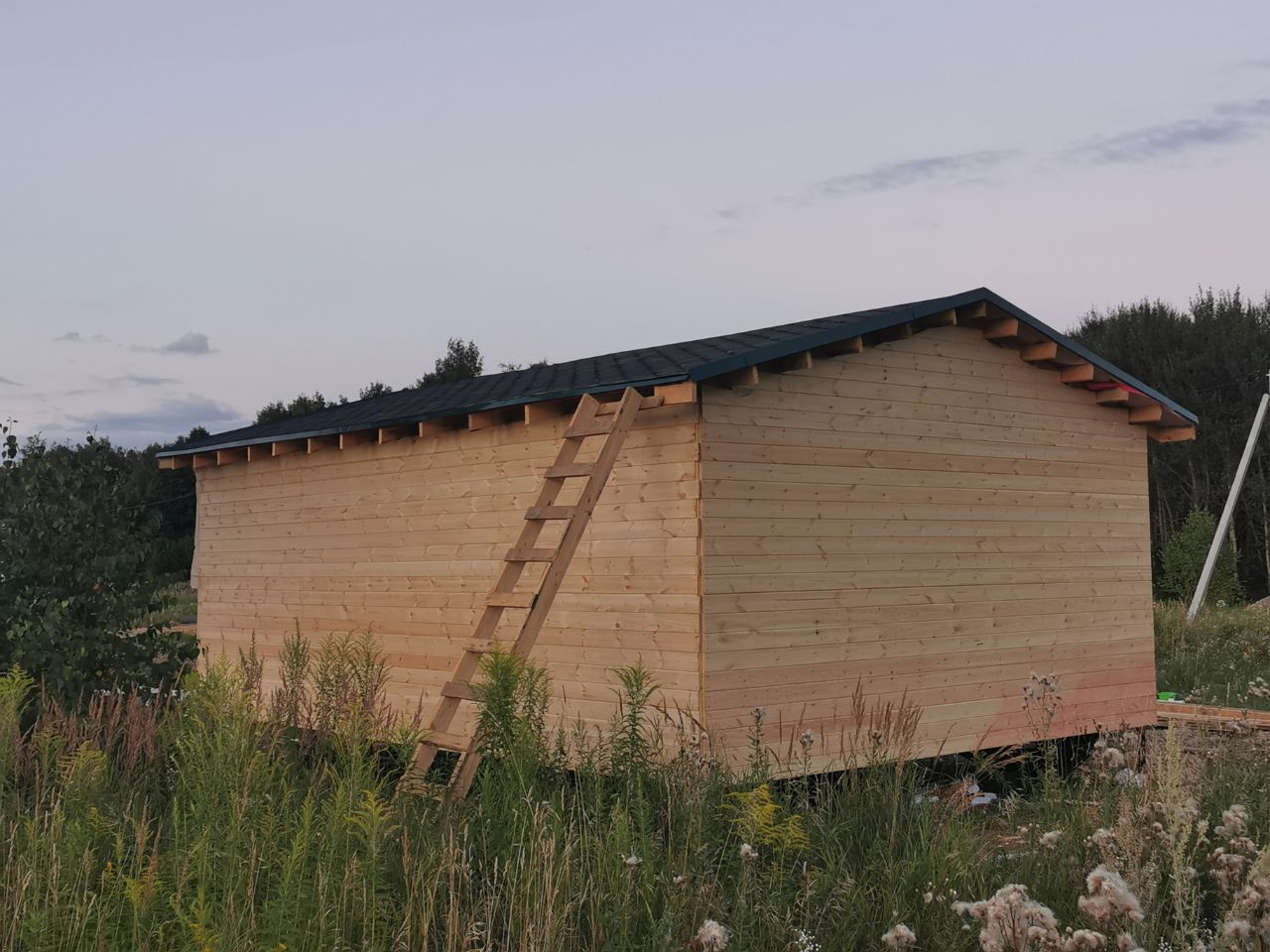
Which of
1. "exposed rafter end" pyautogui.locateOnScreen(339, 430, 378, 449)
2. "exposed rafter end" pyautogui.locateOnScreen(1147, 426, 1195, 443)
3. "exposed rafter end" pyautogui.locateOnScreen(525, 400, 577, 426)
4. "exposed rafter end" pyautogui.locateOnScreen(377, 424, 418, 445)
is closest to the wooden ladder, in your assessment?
"exposed rafter end" pyautogui.locateOnScreen(525, 400, 577, 426)

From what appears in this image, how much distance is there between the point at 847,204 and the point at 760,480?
17.3ft

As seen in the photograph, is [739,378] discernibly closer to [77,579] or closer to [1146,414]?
[77,579]

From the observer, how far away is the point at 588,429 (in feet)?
26.7

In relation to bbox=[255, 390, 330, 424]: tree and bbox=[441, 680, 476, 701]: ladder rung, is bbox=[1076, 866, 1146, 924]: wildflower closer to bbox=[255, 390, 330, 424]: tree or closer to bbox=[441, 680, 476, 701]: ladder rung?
bbox=[441, 680, 476, 701]: ladder rung

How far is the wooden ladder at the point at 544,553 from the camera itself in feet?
24.9

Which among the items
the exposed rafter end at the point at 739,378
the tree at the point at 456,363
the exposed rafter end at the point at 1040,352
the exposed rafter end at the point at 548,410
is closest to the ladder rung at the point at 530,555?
the exposed rafter end at the point at 548,410

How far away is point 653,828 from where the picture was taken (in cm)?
555

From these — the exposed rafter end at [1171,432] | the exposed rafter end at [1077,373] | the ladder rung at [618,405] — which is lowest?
the ladder rung at [618,405]

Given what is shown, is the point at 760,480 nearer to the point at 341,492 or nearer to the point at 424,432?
the point at 424,432

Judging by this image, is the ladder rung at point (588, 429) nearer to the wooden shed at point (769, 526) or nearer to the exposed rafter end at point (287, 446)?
the wooden shed at point (769, 526)

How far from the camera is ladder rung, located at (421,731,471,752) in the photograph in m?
7.40

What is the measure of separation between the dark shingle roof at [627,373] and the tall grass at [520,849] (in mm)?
3118

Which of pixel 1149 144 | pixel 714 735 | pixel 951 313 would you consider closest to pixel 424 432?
pixel 714 735

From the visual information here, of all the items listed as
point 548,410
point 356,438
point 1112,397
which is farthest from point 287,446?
point 1112,397
